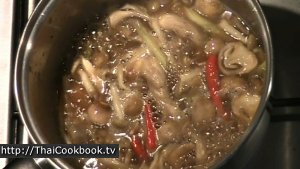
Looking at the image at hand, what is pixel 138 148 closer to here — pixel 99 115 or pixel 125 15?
pixel 99 115

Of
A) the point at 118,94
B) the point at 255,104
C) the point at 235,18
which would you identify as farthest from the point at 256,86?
the point at 118,94

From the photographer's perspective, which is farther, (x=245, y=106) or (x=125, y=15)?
(x=125, y=15)

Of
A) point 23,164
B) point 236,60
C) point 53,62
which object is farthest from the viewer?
point 53,62

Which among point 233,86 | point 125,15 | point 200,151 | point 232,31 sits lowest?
point 200,151

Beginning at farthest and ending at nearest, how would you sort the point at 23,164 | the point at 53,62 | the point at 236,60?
1. the point at 53,62
2. the point at 236,60
3. the point at 23,164

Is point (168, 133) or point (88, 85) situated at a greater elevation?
point (88, 85)

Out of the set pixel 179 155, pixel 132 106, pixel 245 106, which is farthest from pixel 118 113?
pixel 245 106

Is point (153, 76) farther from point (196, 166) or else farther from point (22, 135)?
point (22, 135)
